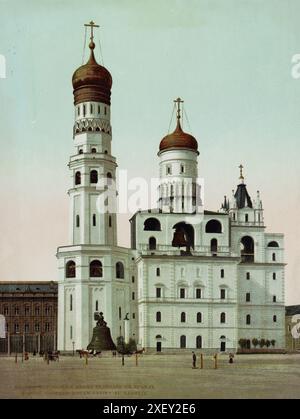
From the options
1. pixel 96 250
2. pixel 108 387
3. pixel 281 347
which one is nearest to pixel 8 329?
pixel 96 250

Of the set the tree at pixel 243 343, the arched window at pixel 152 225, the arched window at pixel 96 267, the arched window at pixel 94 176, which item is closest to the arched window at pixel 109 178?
the arched window at pixel 94 176

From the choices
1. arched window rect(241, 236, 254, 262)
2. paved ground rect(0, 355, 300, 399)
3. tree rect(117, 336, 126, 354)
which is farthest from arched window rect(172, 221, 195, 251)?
paved ground rect(0, 355, 300, 399)

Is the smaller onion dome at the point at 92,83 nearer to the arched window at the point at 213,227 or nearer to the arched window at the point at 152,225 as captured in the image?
the arched window at the point at 152,225

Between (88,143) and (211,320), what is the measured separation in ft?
37.3

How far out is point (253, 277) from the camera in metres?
47.3

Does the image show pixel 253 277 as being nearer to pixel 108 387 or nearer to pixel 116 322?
pixel 116 322

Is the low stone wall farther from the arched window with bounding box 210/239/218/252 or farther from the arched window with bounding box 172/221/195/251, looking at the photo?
the arched window with bounding box 172/221/195/251

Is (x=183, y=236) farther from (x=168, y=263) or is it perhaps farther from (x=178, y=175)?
(x=178, y=175)

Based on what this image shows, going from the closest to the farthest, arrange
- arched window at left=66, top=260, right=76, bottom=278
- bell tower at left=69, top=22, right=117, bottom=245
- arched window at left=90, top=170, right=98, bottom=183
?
bell tower at left=69, top=22, right=117, bottom=245 → arched window at left=66, top=260, right=76, bottom=278 → arched window at left=90, top=170, right=98, bottom=183

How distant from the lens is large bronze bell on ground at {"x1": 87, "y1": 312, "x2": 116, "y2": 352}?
129ft

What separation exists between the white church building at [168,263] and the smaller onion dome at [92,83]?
12cm

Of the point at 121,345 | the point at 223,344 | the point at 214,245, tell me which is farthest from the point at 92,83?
the point at 223,344

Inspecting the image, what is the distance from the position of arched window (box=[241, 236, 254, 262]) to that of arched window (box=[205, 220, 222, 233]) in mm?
1938
